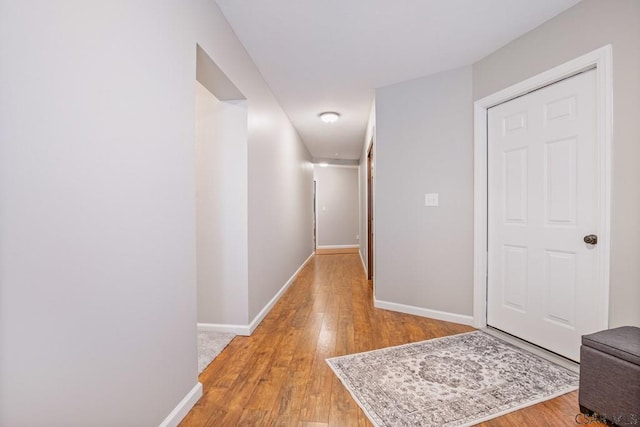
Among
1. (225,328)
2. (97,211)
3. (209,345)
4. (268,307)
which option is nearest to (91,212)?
(97,211)

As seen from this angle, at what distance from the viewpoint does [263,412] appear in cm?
157

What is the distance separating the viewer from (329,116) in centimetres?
423

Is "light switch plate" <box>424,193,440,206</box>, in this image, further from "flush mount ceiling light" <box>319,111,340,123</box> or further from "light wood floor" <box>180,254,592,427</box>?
"flush mount ceiling light" <box>319,111,340,123</box>

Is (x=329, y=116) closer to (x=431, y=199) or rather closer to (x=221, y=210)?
(x=431, y=199)

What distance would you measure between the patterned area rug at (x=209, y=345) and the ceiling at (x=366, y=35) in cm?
243

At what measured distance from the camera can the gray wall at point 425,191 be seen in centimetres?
281

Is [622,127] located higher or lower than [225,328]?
higher

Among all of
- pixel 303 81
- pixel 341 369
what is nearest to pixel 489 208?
pixel 341 369

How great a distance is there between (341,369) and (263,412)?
23.7 inches

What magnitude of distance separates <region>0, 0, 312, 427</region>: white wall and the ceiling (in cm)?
63

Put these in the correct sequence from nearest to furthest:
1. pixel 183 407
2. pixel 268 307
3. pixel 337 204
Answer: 1. pixel 183 407
2. pixel 268 307
3. pixel 337 204

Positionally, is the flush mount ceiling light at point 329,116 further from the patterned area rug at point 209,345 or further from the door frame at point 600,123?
the patterned area rug at point 209,345

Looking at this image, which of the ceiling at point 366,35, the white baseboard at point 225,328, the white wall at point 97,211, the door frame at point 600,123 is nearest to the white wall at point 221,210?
the white baseboard at point 225,328

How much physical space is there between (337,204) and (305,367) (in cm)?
638
